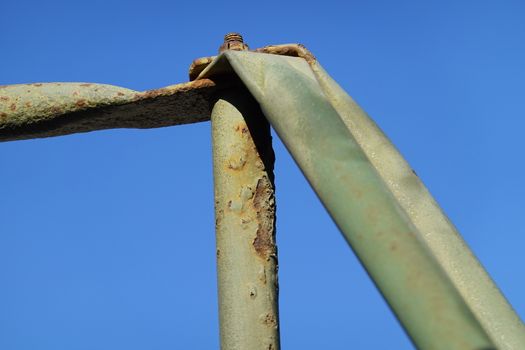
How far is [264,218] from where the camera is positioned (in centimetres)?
291

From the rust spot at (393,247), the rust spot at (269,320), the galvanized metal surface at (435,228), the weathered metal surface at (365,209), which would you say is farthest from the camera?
the rust spot at (269,320)

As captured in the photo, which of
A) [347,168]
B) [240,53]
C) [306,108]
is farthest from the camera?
[240,53]

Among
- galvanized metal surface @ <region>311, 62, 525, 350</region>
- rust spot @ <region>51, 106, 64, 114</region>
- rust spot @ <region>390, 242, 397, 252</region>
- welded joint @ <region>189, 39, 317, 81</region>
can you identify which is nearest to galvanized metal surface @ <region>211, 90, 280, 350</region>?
welded joint @ <region>189, 39, 317, 81</region>

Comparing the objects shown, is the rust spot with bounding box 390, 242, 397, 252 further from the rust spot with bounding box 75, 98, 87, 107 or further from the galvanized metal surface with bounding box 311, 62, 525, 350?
the rust spot with bounding box 75, 98, 87, 107

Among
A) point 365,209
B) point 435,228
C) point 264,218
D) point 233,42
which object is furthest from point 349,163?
point 233,42

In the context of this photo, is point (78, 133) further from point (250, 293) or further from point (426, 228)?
point (426, 228)

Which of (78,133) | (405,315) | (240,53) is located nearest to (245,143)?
(240,53)

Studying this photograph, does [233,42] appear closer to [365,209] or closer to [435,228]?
[435,228]

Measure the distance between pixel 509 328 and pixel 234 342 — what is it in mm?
→ 833

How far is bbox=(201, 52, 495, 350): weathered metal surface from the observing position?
1741 millimetres

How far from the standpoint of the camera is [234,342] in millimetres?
2777

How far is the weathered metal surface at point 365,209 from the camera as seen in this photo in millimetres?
1741

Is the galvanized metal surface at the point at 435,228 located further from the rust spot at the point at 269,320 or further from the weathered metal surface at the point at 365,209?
the rust spot at the point at 269,320

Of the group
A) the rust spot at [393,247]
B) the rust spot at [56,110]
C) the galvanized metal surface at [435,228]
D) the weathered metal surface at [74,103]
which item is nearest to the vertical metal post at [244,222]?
the weathered metal surface at [74,103]
